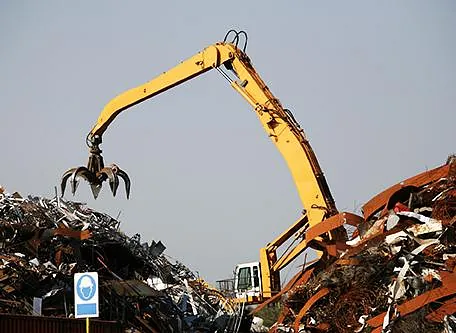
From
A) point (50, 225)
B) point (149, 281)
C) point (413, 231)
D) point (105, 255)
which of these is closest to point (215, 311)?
point (149, 281)

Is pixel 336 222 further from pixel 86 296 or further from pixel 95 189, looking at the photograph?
pixel 95 189

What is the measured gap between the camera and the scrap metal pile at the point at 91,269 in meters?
16.4

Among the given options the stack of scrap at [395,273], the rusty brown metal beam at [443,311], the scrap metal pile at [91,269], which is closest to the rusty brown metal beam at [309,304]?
the stack of scrap at [395,273]

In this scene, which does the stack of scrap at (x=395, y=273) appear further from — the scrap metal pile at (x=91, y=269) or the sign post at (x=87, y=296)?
the sign post at (x=87, y=296)

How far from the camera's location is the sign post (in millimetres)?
11328

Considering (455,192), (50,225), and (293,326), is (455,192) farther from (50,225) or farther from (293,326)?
(50,225)

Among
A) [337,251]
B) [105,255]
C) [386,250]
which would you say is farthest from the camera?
[105,255]

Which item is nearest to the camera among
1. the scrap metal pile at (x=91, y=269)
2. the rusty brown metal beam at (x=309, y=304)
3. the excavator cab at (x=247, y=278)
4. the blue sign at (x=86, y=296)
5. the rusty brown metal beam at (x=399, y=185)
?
the blue sign at (x=86, y=296)

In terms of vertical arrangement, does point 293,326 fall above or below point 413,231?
below

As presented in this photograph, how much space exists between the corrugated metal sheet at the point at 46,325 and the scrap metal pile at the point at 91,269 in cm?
163

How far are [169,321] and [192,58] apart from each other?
711 cm

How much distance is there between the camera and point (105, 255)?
19141mm

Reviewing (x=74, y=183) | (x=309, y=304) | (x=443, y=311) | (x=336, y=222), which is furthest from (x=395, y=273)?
(x=74, y=183)

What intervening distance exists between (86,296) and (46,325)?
7.60ft
